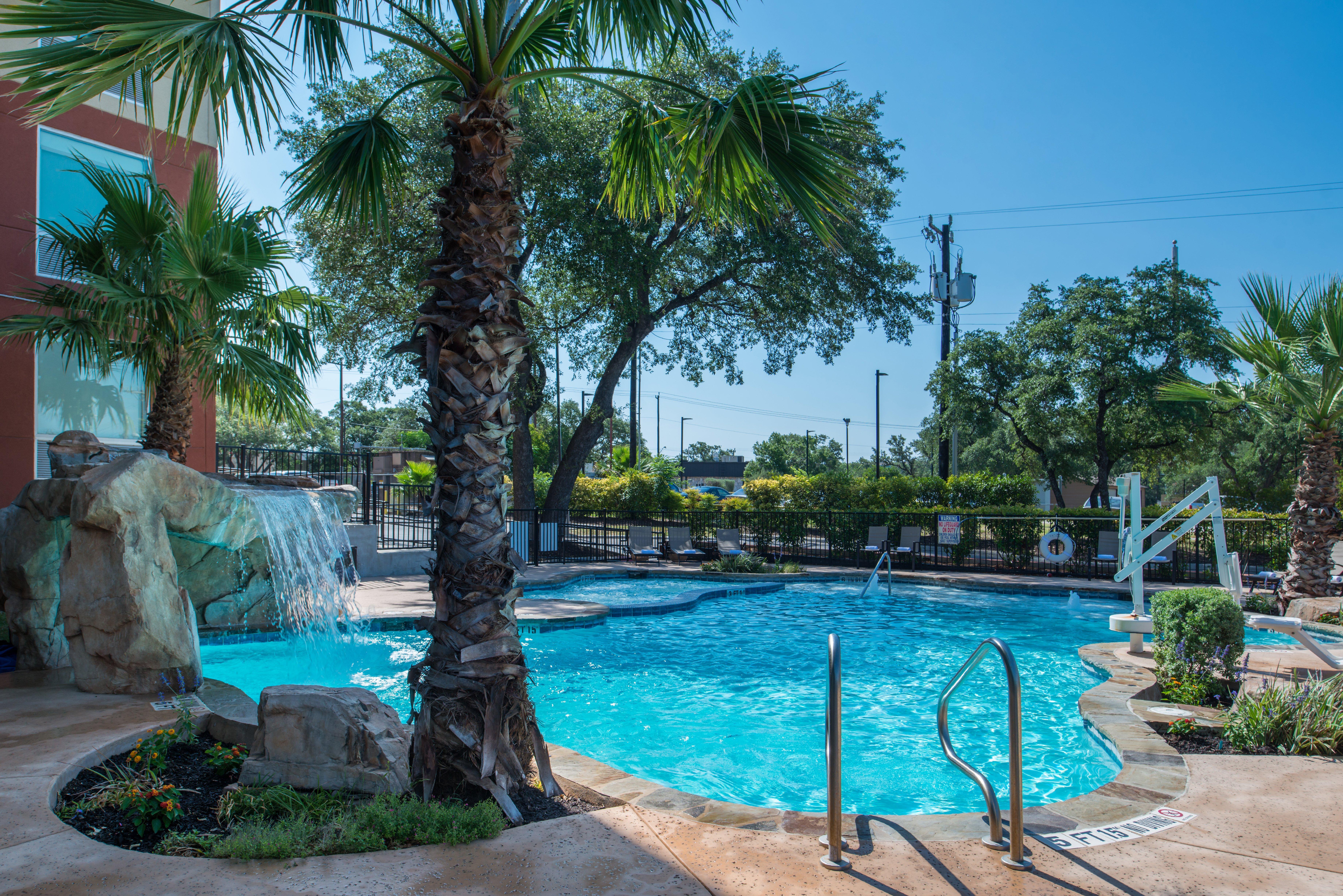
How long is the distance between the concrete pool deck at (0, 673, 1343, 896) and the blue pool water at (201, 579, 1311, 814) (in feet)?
6.04

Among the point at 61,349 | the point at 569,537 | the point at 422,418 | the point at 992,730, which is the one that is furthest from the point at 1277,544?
the point at 61,349

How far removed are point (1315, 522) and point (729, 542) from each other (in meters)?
10.2

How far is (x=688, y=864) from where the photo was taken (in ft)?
10.6

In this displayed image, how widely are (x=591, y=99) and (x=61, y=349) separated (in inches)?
477

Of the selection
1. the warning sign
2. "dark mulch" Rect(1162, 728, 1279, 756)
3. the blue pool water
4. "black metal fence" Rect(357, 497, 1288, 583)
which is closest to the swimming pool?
"black metal fence" Rect(357, 497, 1288, 583)

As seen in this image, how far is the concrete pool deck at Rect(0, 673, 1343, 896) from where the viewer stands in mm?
2969

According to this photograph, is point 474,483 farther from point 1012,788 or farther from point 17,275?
point 17,275

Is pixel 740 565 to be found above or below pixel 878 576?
above

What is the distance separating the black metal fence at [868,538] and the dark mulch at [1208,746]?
936cm

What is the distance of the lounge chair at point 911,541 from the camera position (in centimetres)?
1631

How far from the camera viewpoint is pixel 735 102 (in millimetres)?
4289

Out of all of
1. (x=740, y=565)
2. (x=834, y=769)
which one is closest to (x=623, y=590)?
(x=740, y=565)

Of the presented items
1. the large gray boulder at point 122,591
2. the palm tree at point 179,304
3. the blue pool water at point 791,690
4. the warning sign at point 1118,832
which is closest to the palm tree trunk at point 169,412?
the palm tree at point 179,304

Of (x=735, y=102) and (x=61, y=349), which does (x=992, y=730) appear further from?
(x=61, y=349)
